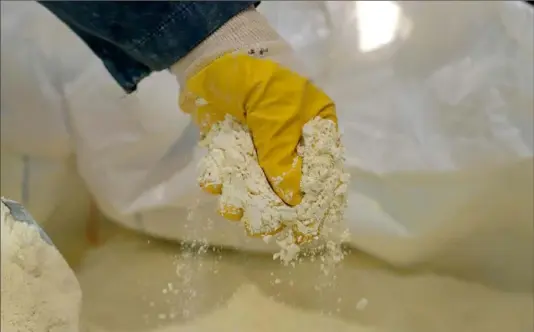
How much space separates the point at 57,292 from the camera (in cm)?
43

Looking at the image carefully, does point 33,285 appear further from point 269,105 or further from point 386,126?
point 386,126

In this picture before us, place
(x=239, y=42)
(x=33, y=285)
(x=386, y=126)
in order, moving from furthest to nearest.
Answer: (x=386, y=126)
(x=239, y=42)
(x=33, y=285)

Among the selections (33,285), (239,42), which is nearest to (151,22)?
(239,42)

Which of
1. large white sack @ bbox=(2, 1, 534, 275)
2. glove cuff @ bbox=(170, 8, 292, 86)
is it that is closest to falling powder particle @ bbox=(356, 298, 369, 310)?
large white sack @ bbox=(2, 1, 534, 275)

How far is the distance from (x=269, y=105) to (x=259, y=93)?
0.4 inches

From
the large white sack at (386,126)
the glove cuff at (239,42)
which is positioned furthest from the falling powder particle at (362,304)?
the glove cuff at (239,42)

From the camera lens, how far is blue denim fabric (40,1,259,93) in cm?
51

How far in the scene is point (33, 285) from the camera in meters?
Answer: 0.39

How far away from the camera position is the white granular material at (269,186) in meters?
0.47

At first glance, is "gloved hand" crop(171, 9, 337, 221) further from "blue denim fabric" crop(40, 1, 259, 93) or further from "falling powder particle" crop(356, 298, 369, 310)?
"falling powder particle" crop(356, 298, 369, 310)

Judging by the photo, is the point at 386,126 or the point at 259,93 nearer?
the point at 259,93

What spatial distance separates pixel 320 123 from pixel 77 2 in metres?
0.22

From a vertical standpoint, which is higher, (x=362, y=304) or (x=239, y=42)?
(x=239, y=42)

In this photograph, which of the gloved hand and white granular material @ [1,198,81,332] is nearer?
white granular material @ [1,198,81,332]
